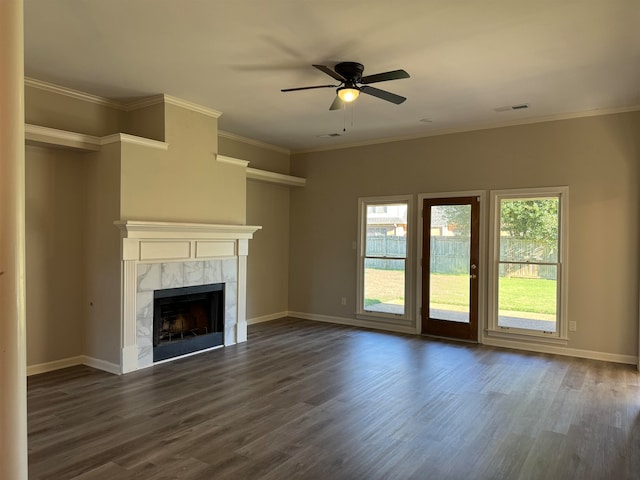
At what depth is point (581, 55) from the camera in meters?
3.78

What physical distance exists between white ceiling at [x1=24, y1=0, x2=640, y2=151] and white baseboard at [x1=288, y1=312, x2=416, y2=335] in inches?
130

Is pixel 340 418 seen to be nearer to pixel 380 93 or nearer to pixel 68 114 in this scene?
pixel 380 93

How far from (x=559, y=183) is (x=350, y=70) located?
11.0ft

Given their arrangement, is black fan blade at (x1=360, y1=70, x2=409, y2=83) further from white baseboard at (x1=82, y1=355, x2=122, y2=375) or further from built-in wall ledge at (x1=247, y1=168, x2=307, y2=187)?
white baseboard at (x1=82, y1=355, x2=122, y2=375)

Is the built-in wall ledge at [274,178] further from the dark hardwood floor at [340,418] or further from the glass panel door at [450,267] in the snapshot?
the dark hardwood floor at [340,418]

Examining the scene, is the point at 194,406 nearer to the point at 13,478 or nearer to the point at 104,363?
the point at 104,363

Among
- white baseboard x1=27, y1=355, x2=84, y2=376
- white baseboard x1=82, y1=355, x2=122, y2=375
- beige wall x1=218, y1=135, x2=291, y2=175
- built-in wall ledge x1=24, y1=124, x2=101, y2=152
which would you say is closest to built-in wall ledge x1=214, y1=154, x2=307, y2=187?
beige wall x1=218, y1=135, x2=291, y2=175

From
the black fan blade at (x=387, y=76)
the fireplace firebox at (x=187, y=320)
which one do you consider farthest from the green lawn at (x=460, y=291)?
the black fan blade at (x=387, y=76)

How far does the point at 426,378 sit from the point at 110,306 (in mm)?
3472

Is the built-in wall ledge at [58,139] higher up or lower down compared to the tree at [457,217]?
higher up

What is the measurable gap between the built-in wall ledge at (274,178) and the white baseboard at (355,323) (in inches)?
92.4

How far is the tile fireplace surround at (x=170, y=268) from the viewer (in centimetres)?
467

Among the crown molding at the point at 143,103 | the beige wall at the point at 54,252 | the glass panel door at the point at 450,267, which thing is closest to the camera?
the beige wall at the point at 54,252

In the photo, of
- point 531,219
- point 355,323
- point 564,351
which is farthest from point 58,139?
point 564,351
